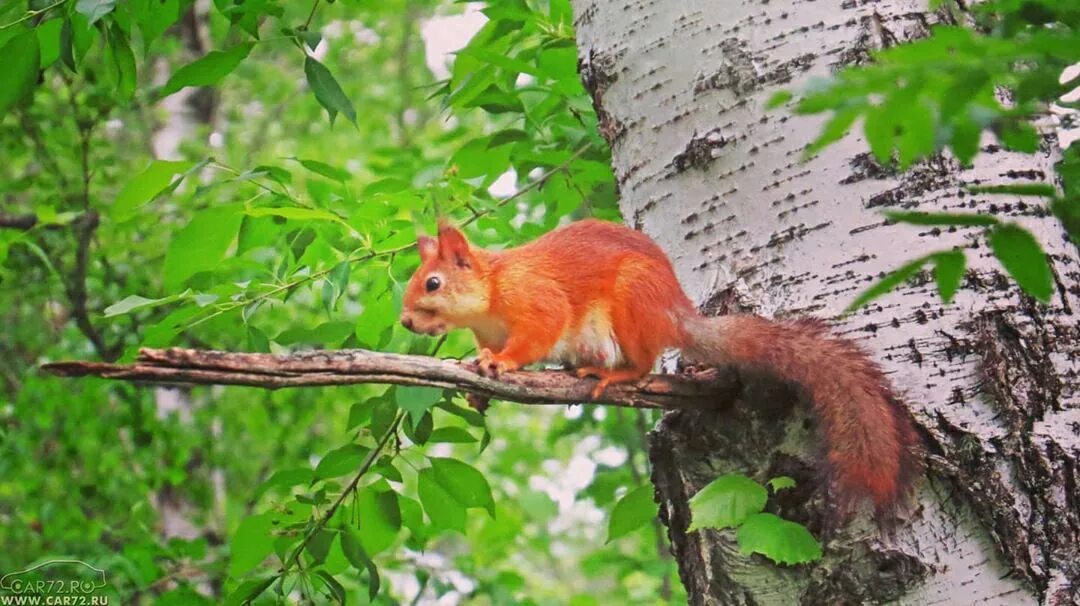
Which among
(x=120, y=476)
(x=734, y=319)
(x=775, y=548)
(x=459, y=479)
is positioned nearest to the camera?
(x=775, y=548)

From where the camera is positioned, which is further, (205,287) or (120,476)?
(120,476)

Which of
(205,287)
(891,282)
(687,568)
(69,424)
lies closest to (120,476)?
(69,424)

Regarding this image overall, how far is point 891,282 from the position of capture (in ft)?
2.50

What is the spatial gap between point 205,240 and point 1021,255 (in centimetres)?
145

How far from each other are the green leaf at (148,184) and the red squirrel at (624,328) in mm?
467

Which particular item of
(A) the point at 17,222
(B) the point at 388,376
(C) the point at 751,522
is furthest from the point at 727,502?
(A) the point at 17,222

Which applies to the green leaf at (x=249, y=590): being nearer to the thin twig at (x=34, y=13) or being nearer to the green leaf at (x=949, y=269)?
the thin twig at (x=34, y=13)

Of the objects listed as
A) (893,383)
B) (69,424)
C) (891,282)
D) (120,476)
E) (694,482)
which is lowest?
Result: (120,476)

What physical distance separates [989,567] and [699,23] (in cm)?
91

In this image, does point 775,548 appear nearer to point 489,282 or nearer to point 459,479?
point 459,479

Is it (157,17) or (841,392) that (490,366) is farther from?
(157,17)

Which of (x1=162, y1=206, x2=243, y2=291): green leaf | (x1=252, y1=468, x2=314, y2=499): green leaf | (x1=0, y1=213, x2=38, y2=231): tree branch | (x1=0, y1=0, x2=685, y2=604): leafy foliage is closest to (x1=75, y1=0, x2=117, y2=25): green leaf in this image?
(x1=0, y1=0, x2=685, y2=604): leafy foliage

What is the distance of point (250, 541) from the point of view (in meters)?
2.04

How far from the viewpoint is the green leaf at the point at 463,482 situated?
6.49 ft
